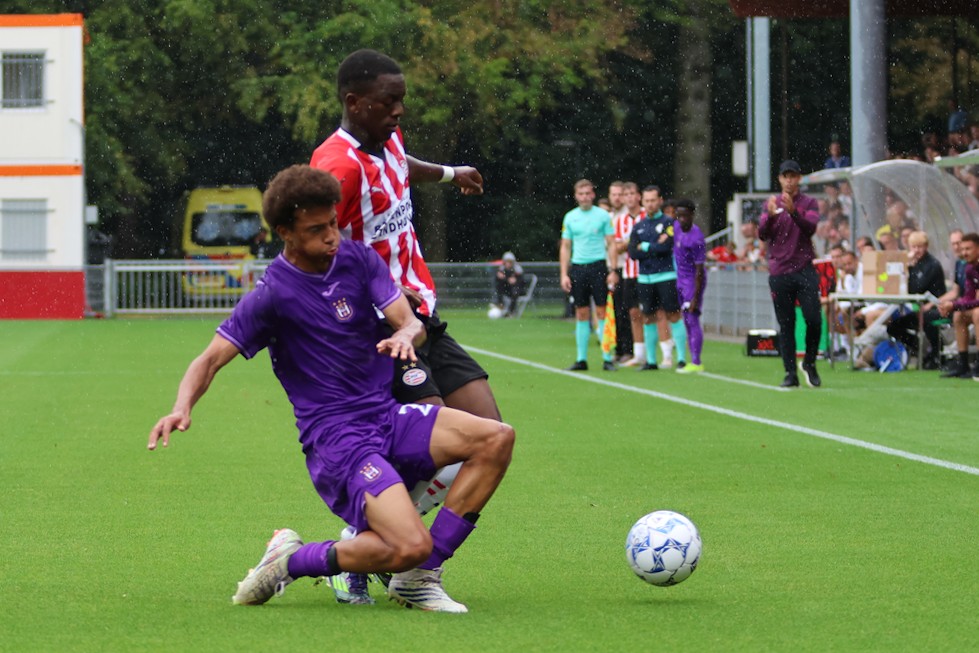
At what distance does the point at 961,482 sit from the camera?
32.2 feet

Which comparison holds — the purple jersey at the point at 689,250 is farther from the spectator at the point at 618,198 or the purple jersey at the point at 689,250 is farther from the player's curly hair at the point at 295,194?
the player's curly hair at the point at 295,194

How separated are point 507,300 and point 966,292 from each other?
73.0ft

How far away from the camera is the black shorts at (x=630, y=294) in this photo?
2058 cm

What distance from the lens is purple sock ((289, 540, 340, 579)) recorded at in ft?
19.8

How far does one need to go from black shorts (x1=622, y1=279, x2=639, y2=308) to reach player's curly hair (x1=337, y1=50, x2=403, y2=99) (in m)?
14.0

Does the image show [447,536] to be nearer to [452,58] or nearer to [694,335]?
[694,335]

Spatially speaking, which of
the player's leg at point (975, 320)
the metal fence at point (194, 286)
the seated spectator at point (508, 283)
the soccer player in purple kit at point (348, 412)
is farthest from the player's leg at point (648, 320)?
the seated spectator at point (508, 283)

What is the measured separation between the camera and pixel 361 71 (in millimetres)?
6523

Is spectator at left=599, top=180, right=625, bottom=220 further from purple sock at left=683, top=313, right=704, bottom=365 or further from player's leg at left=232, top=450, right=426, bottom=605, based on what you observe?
player's leg at left=232, top=450, right=426, bottom=605

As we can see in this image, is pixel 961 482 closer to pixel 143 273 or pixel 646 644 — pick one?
pixel 646 644

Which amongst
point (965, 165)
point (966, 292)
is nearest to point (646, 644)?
point (966, 292)

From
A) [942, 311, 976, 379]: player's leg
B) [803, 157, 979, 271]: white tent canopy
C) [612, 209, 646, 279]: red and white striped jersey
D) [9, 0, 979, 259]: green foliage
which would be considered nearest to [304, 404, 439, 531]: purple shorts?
[942, 311, 976, 379]: player's leg

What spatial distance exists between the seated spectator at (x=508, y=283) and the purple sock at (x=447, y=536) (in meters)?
33.7

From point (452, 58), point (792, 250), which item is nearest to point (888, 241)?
point (792, 250)
